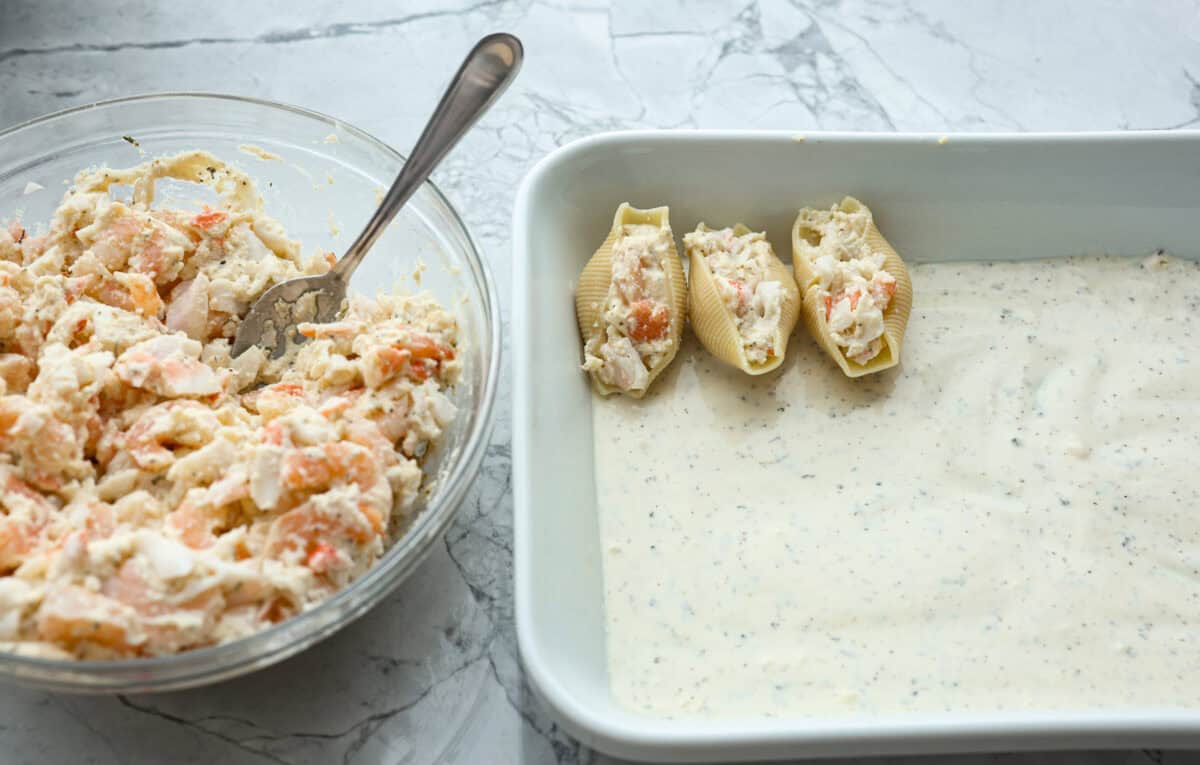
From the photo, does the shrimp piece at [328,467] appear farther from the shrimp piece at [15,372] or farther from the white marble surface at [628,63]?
the white marble surface at [628,63]

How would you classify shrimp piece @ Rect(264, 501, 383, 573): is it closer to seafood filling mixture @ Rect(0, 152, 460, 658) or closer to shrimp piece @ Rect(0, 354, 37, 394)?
seafood filling mixture @ Rect(0, 152, 460, 658)

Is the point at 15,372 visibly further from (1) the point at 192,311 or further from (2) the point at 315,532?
(2) the point at 315,532

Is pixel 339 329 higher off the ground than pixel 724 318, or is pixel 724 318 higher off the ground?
pixel 339 329

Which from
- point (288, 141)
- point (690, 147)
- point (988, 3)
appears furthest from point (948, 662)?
point (988, 3)

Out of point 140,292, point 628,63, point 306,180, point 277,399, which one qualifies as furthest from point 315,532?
point 628,63

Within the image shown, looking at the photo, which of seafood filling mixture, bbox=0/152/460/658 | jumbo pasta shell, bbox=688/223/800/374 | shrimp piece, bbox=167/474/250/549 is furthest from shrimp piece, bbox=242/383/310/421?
jumbo pasta shell, bbox=688/223/800/374

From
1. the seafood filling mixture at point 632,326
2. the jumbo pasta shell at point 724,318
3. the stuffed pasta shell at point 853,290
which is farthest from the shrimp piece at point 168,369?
the stuffed pasta shell at point 853,290

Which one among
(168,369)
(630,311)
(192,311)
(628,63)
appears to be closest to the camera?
(168,369)

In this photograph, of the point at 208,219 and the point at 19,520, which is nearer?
the point at 19,520
